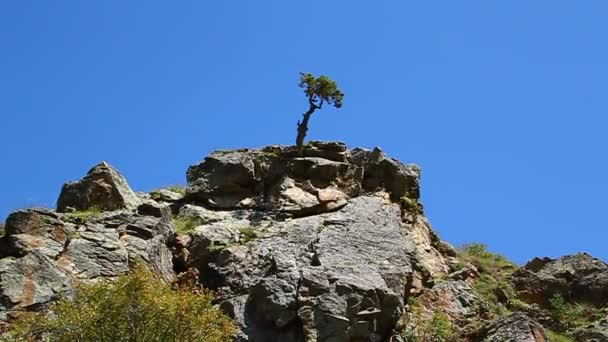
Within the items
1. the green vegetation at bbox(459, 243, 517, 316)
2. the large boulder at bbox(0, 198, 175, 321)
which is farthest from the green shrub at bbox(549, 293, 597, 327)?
the large boulder at bbox(0, 198, 175, 321)

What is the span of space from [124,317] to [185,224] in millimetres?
11589

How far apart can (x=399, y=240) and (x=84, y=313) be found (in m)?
14.1

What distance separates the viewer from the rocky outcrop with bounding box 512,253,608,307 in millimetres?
33656

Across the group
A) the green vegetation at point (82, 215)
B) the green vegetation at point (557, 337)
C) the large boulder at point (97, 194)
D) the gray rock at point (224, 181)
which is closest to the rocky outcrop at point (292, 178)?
the gray rock at point (224, 181)

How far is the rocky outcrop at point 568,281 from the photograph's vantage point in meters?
33.7

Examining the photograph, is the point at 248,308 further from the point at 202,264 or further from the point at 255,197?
the point at 255,197

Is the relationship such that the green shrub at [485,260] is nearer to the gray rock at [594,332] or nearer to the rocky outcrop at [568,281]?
the rocky outcrop at [568,281]

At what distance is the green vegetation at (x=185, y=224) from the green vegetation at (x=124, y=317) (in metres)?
9.83

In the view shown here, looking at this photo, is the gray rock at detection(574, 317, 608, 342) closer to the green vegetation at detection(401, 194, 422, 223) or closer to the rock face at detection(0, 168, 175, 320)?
the green vegetation at detection(401, 194, 422, 223)

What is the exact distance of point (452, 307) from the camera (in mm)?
30828

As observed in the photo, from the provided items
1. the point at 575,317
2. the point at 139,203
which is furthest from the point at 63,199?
the point at 575,317

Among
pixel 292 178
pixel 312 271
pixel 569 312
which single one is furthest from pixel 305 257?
pixel 569 312

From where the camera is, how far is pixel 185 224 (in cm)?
3133

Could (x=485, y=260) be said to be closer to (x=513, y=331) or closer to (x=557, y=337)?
(x=557, y=337)
